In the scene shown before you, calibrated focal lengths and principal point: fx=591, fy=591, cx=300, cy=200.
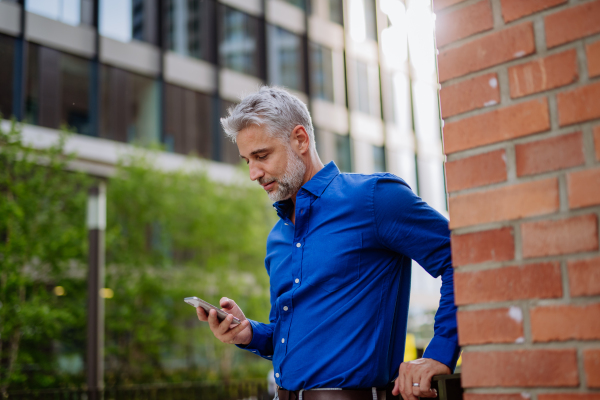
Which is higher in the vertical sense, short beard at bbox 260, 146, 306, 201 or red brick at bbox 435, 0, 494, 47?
red brick at bbox 435, 0, 494, 47

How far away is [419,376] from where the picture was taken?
1606 millimetres

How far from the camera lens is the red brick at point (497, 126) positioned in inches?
47.7

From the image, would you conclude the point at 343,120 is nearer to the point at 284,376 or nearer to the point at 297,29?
the point at 297,29

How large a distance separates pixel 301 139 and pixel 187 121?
59.5ft

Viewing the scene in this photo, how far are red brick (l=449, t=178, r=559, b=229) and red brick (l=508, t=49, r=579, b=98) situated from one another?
0.65 ft

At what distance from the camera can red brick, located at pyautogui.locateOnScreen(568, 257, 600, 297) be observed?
1096 millimetres

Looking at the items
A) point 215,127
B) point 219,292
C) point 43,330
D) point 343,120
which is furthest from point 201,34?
point 43,330

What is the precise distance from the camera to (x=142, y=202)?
48.1 feet

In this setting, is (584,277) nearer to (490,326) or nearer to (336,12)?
(490,326)

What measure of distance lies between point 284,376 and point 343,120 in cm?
2316

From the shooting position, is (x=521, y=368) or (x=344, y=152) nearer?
(x=521, y=368)

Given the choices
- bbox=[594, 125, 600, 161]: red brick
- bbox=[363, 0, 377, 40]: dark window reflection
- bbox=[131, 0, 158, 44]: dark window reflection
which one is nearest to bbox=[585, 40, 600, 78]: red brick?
bbox=[594, 125, 600, 161]: red brick

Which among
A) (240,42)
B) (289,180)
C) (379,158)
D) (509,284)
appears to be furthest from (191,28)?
(509,284)

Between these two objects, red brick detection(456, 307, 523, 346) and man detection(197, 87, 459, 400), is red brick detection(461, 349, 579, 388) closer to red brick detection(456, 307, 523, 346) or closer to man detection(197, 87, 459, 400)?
red brick detection(456, 307, 523, 346)
